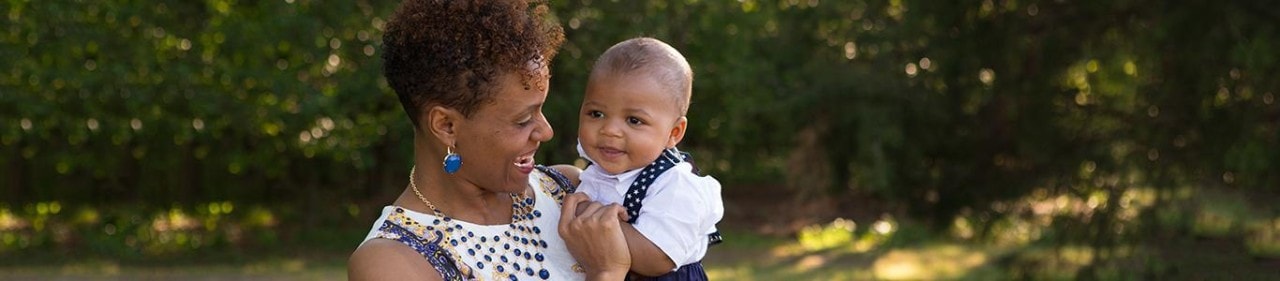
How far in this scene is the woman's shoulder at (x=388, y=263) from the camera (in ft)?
7.76

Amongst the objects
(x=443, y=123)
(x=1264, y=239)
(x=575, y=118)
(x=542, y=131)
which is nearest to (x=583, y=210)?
(x=542, y=131)

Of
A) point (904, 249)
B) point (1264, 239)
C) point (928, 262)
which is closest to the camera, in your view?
point (1264, 239)

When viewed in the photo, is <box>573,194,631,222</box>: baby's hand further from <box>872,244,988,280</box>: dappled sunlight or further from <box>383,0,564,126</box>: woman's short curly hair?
<box>872,244,988,280</box>: dappled sunlight

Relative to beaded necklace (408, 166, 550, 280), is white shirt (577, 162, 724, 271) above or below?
above

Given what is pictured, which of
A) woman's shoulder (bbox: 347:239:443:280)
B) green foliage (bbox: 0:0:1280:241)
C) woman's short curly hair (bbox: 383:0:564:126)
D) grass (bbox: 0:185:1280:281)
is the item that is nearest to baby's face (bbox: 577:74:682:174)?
woman's short curly hair (bbox: 383:0:564:126)

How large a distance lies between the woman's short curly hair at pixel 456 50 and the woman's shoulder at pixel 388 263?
0.74 feet

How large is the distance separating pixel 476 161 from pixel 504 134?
0.07 metres

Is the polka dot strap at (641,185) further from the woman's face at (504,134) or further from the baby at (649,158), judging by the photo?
the woman's face at (504,134)

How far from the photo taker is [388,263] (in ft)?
7.79

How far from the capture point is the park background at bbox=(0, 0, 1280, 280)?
1041 centimetres

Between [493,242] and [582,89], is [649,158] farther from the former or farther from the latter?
[582,89]

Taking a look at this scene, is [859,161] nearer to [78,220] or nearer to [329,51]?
[329,51]

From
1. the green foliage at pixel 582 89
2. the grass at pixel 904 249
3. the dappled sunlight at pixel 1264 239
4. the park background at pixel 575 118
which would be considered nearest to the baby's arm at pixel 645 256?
the grass at pixel 904 249

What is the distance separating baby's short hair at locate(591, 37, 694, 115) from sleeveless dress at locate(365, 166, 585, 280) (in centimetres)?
25
